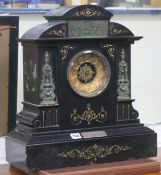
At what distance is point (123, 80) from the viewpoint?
1.28 metres

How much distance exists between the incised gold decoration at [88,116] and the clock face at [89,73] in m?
0.03

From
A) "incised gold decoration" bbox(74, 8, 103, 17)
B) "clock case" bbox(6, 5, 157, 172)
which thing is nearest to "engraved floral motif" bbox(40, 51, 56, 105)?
"clock case" bbox(6, 5, 157, 172)

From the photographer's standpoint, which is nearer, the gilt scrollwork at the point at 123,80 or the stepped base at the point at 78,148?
the stepped base at the point at 78,148

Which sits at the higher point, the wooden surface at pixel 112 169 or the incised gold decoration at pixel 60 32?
the incised gold decoration at pixel 60 32

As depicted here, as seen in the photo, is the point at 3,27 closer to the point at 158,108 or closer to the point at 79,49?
the point at 79,49

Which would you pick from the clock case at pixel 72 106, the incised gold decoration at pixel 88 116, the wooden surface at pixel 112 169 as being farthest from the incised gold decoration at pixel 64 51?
the wooden surface at pixel 112 169

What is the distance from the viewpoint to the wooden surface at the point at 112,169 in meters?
1.18

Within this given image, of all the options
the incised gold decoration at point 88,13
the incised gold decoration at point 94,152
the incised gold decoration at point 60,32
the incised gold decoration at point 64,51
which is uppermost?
the incised gold decoration at point 88,13

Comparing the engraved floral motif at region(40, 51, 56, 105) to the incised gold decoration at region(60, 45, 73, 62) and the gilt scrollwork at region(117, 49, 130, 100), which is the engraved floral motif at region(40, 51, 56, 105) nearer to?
the incised gold decoration at region(60, 45, 73, 62)

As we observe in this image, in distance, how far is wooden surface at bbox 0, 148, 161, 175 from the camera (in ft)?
3.86

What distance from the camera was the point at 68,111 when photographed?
1.22m

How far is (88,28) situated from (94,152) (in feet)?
0.80

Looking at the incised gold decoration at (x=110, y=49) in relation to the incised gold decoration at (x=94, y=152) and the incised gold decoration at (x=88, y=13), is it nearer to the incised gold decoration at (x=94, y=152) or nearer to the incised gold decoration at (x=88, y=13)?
the incised gold decoration at (x=88, y=13)

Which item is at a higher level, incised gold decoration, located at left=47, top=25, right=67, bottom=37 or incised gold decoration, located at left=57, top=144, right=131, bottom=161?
incised gold decoration, located at left=47, top=25, right=67, bottom=37
